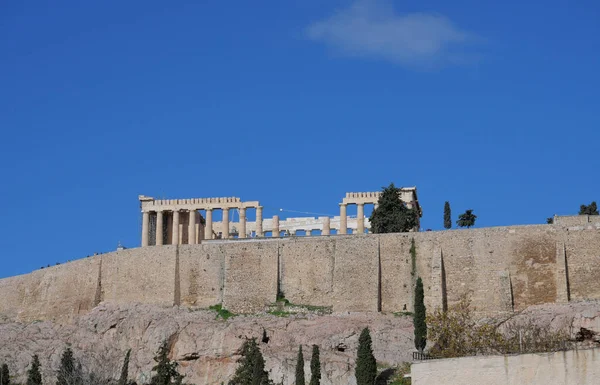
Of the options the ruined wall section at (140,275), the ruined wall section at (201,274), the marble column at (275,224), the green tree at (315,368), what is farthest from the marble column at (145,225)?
the green tree at (315,368)

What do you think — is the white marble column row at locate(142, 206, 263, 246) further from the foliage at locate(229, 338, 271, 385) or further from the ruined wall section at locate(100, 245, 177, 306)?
the foliage at locate(229, 338, 271, 385)

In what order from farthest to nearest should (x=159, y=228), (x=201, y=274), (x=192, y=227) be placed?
(x=192, y=227) → (x=159, y=228) → (x=201, y=274)

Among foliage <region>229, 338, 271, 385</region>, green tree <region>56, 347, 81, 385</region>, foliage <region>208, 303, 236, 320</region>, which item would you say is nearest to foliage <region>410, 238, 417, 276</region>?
foliage <region>208, 303, 236, 320</region>

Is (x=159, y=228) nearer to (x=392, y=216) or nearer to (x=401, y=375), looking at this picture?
(x=392, y=216)

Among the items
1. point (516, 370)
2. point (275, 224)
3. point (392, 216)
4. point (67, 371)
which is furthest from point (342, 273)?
point (516, 370)

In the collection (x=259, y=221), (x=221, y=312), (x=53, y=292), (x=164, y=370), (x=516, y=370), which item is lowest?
(x=516, y=370)

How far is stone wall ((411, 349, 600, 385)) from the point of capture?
1809cm

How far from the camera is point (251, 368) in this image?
47.7 metres

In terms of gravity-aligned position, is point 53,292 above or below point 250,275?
below

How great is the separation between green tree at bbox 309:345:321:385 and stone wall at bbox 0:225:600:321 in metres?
7.64

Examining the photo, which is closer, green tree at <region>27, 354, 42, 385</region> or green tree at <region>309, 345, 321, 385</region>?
green tree at <region>309, 345, 321, 385</region>

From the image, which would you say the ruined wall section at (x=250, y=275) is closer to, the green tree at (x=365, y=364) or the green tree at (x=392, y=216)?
the green tree at (x=392, y=216)

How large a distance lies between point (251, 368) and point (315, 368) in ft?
8.36

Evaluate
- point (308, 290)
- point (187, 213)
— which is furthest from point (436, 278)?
point (187, 213)
